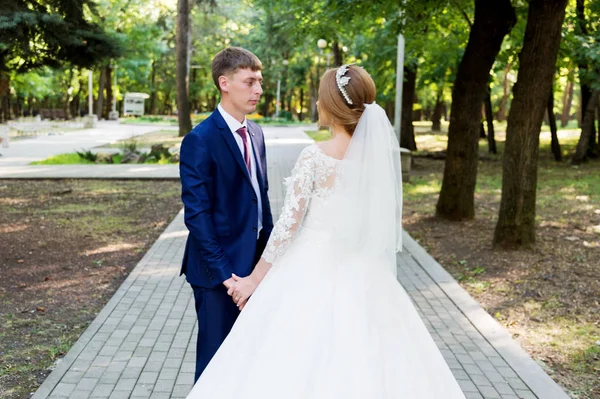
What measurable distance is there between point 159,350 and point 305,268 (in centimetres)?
291

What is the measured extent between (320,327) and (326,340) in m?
0.07

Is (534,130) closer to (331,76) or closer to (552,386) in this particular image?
(552,386)

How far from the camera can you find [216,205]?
3656 millimetres

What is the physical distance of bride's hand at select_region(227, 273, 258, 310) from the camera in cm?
357

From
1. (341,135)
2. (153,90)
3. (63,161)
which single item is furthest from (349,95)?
(153,90)

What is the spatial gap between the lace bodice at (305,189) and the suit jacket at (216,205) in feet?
0.97

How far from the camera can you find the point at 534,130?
370 inches

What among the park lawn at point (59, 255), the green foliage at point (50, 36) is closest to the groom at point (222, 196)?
the park lawn at point (59, 255)

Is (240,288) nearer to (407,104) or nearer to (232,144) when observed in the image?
(232,144)

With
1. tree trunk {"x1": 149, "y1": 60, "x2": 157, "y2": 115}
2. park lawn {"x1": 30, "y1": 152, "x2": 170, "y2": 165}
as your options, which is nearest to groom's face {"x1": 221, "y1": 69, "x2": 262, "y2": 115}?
park lawn {"x1": 30, "y1": 152, "x2": 170, "y2": 165}

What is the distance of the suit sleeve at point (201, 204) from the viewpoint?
355 centimetres

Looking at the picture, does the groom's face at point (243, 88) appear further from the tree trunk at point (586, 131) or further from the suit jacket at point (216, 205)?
the tree trunk at point (586, 131)

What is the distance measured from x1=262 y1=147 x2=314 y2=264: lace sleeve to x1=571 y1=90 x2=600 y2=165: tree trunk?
21.7 meters

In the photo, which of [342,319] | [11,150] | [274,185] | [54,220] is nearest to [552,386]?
[342,319]
